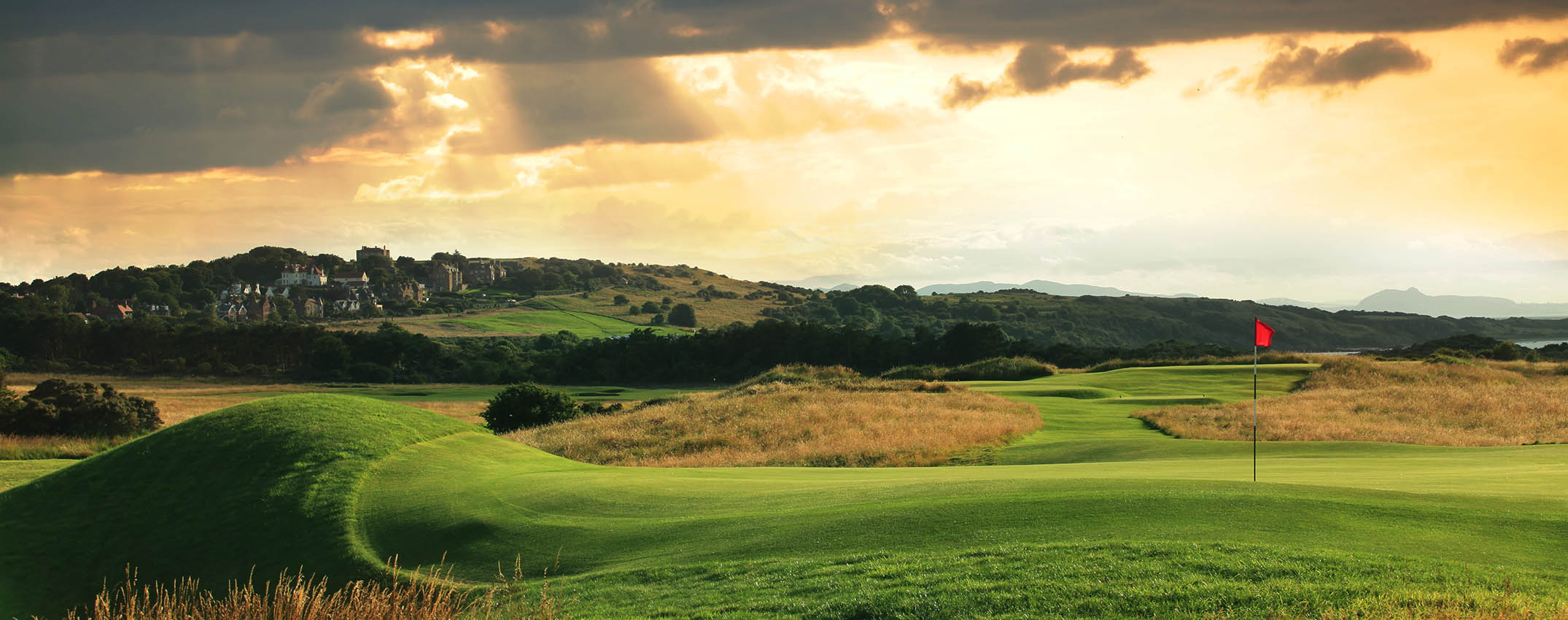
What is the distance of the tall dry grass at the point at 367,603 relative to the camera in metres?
8.60

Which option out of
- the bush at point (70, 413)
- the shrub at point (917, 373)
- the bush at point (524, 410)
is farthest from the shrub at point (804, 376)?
the bush at point (70, 413)

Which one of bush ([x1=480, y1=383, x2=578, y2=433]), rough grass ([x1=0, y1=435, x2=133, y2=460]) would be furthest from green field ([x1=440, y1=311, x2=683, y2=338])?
rough grass ([x1=0, y1=435, x2=133, y2=460])

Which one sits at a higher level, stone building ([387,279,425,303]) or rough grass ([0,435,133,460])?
stone building ([387,279,425,303])

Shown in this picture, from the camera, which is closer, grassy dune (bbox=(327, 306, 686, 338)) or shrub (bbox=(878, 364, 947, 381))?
shrub (bbox=(878, 364, 947, 381))

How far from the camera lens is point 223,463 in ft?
53.7

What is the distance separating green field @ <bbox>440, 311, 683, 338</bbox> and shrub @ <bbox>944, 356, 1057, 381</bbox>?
66.6m

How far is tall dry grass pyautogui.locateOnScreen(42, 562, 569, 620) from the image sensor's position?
8602 millimetres

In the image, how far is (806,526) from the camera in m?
12.1

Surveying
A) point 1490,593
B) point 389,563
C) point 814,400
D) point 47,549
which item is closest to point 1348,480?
point 1490,593

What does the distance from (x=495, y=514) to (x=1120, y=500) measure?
8.67 metres

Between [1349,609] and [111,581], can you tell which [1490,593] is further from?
[111,581]

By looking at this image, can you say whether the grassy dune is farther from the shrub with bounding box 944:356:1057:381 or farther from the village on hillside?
the shrub with bounding box 944:356:1057:381

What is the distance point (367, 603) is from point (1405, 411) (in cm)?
3535

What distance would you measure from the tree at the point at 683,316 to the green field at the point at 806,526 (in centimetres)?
12061
